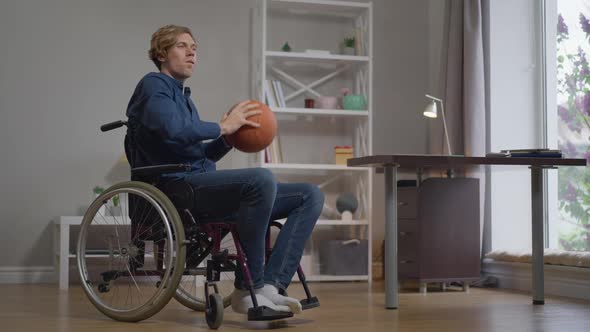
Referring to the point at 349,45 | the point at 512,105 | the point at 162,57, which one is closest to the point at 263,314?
the point at 162,57

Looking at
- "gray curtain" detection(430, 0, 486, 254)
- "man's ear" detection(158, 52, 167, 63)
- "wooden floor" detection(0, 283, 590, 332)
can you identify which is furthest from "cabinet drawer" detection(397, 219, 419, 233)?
"man's ear" detection(158, 52, 167, 63)

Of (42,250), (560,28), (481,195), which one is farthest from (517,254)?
(42,250)

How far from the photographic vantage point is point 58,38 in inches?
186

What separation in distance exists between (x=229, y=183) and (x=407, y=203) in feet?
6.10

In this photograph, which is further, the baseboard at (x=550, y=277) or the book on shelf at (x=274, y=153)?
the book on shelf at (x=274, y=153)

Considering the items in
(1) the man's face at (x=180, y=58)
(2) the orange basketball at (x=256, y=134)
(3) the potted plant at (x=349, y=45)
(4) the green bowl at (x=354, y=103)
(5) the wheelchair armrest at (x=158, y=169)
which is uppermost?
(3) the potted plant at (x=349, y=45)

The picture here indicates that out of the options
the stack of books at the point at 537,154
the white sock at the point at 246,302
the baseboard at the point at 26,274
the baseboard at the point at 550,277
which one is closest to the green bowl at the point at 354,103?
the baseboard at the point at 550,277

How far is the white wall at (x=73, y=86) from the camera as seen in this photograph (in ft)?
15.2

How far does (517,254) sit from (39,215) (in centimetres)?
280

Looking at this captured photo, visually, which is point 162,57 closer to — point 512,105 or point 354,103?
point 354,103

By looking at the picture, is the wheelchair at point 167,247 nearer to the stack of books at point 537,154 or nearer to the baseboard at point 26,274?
the stack of books at point 537,154

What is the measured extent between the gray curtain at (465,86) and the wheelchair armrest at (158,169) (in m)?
2.19

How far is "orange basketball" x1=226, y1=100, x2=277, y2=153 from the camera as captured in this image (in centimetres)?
262

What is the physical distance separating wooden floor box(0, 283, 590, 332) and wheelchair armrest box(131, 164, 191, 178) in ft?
1.71
